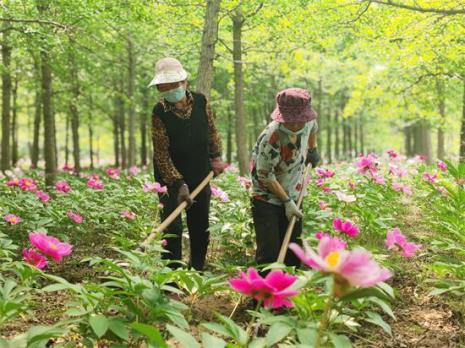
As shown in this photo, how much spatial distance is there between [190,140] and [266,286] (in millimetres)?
2691

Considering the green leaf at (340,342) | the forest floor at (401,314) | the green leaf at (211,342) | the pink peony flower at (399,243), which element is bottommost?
the forest floor at (401,314)

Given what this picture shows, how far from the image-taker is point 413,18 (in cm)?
729

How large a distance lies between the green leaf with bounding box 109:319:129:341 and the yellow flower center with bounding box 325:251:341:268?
106 centimetres

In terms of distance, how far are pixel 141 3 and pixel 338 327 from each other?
587cm

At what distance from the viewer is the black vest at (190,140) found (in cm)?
416

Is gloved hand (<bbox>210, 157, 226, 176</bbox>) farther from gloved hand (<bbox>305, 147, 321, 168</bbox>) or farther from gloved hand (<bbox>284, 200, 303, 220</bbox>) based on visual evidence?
gloved hand (<bbox>284, 200, 303, 220</bbox>)

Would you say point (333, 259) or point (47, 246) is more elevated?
point (333, 259)

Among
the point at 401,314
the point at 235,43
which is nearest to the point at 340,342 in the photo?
the point at 401,314

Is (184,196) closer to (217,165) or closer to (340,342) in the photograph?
(217,165)

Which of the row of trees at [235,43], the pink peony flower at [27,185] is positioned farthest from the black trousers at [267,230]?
the pink peony flower at [27,185]

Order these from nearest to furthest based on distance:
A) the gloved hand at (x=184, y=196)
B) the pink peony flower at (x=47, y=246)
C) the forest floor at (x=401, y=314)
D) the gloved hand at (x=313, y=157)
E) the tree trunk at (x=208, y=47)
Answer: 1. the pink peony flower at (x=47, y=246)
2. the forest floor at (x=401, y=314)
3. the gloved hand at (x=184, y=196)
4. the gloved hand at (x=313, y=157)
5. the tree trunk at (x=208, y=47)

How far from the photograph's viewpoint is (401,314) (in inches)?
134

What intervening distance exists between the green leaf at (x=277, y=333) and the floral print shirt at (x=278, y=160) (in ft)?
5.77

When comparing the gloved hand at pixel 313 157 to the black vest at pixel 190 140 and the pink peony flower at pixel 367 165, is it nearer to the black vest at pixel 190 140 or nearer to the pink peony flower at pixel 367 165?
the black vest at pixel 190 140
